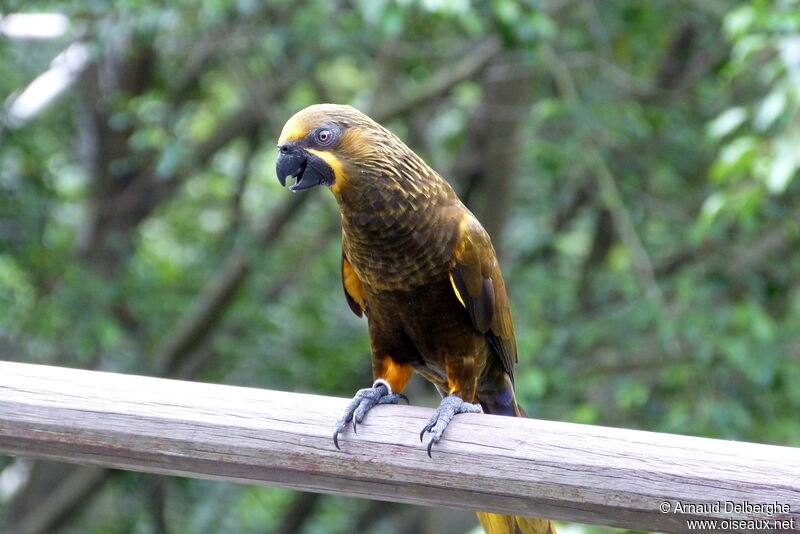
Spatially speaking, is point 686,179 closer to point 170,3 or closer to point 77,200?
point 170,3

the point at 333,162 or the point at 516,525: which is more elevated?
the point at 333,162

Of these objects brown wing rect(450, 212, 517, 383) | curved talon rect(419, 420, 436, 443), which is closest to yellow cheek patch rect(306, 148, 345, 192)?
brown wing rect(450, 212, 517, 383)

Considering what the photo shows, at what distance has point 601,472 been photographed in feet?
5.58

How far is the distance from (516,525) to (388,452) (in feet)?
1.83

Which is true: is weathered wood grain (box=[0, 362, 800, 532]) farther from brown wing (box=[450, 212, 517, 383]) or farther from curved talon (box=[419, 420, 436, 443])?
brown wing (box=[450, 212, 517, 383])

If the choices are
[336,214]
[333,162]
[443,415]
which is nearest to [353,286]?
[333,162]

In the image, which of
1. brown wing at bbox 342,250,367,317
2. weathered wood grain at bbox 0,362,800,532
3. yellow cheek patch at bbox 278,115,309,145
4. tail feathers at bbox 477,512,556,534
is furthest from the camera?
brown wing at bbox 342,250,367,317

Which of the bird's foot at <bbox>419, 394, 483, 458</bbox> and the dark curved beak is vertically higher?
the dark curved beak

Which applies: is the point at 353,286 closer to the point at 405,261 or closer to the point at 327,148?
the point at 405,261

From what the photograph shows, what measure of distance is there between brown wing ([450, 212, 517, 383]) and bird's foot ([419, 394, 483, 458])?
29 centimetres

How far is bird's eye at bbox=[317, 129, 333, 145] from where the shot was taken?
211 cm

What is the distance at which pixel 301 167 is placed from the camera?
2.12 m

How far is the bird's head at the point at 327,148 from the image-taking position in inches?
82.6

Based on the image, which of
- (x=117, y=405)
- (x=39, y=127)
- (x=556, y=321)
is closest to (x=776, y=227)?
(x=556, y=321)
